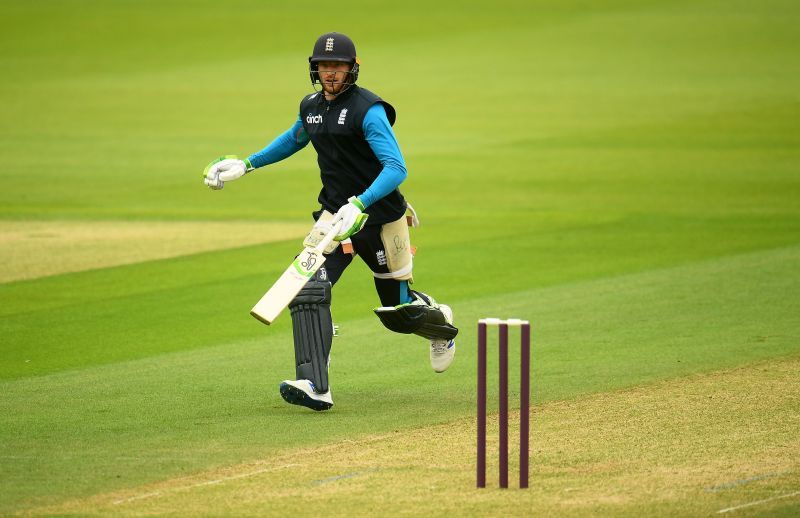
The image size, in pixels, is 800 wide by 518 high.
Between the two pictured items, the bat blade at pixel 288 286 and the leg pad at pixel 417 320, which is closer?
the bat blade at pixel 288 286

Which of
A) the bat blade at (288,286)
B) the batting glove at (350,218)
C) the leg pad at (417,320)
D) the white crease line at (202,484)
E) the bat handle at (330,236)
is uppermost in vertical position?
the batting glove at (350,218)

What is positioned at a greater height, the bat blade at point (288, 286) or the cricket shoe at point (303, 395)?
the bat blade at point (288, 286)

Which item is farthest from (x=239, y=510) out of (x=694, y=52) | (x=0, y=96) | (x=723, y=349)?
(x=694, y=52)

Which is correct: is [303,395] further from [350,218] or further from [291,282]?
[350,218]

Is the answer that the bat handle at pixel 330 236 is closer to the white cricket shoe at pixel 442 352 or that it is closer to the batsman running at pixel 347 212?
the batsman running at pixel 347 212

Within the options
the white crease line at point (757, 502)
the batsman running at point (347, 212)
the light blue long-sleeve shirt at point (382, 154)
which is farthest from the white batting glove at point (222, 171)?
the white crease line at point (757, 502)

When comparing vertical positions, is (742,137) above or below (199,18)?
below

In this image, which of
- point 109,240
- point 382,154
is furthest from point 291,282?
point 109,240

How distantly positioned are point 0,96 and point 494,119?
39.9 ft

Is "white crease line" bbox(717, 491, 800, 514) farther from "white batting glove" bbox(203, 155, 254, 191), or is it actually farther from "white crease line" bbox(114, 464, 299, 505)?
"white batting glove" bbox(203, 155, 254, 191)

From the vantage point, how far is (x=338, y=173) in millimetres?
9156

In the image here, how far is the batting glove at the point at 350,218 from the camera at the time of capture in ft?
27.8

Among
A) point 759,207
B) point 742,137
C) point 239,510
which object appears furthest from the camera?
point 742,137

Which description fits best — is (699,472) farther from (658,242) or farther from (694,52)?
(694,52)
